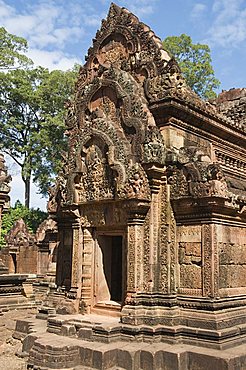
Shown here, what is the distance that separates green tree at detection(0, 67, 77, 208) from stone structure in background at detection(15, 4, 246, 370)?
24730mm

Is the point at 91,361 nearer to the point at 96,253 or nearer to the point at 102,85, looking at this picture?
the point at 96,253

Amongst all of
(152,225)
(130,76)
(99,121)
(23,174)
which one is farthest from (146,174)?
(23,174)

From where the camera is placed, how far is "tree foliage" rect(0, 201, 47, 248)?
34.9 meters

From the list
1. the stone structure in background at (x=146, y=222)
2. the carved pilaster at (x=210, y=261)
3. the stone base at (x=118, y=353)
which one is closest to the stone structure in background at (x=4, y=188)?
the stone structure in background at (x=146, y=222)

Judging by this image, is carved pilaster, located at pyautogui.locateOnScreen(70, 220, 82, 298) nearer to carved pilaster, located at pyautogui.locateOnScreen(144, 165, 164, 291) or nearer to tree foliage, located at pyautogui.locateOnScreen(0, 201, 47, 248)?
carved pilaster, located at pyautogui.locateOnScreen(144, 165, 164, 291)

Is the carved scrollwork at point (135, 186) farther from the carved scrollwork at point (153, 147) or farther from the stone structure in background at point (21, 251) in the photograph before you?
the stone structure in background at point (21, 251)

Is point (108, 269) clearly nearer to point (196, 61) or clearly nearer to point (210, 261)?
point (210, 261)

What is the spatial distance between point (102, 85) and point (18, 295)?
8356 millimetres

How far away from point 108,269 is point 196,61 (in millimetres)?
22451

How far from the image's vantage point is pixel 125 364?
729 cm

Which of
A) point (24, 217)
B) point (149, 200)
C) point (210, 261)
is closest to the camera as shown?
point (210, 261)

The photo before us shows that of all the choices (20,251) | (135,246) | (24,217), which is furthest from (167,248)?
(24,217)

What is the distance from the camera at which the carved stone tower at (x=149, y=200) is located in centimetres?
800

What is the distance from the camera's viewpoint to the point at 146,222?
8.52m
